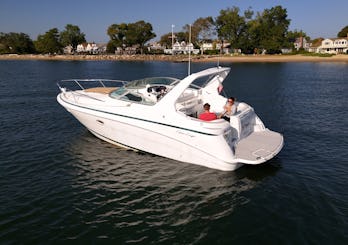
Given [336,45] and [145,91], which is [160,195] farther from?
[336,45]

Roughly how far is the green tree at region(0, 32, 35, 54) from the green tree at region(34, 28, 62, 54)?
23.7 feet

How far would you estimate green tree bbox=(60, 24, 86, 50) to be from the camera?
5999 inches

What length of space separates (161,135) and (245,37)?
113 m

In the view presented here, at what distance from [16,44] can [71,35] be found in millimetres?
30902

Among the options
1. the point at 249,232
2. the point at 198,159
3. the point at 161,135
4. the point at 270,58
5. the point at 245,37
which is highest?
the point at 245,37

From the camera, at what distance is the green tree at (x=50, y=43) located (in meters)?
151

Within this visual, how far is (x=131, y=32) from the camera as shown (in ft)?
453

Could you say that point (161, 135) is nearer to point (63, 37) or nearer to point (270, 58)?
point (270, 58)

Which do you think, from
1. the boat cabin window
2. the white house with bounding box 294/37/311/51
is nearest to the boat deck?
the boat cabin window

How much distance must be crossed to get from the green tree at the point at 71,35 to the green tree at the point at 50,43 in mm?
2943

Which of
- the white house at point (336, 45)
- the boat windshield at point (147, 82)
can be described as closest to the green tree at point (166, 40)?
the white house at point (336, 45)

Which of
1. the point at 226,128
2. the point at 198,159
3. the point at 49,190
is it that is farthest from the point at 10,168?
the point at 226,128

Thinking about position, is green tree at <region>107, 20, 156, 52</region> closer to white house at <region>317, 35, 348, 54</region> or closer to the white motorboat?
white house at <region>317, 35, 348, 54</region>

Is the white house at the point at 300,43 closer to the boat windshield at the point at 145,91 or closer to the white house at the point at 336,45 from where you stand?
the white house at the point at 336,45
